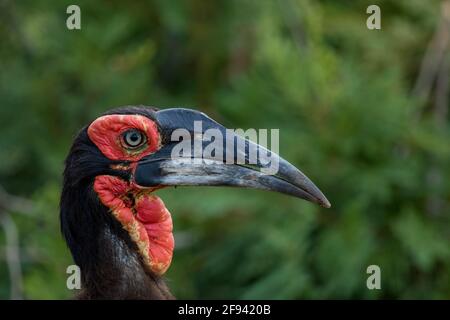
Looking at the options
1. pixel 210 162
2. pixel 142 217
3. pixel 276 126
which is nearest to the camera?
pixel 210 162

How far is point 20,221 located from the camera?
21.5ft

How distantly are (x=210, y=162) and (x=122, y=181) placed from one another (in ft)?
1.03

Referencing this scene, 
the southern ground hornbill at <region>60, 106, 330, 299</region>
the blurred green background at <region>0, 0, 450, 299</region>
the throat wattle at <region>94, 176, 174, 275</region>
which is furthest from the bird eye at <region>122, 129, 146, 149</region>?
the blurred green background at <region>0, 0, 450, 299</region>

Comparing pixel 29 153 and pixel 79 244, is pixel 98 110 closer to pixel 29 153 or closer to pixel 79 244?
pixel 29 153

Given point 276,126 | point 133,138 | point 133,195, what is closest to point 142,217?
point 133,195

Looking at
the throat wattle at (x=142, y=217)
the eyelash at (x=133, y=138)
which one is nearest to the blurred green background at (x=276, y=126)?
the throat wattle at (x=142, y=217)

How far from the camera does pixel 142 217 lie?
3549mm

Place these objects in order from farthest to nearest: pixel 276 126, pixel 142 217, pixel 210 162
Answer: pixel 276 126, pixel 142 217, pixel 210 162

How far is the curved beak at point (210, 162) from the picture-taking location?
3402mm

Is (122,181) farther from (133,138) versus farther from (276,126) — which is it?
(276,126)

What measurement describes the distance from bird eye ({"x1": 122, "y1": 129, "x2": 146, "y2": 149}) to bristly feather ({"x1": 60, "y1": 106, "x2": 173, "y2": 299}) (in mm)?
72

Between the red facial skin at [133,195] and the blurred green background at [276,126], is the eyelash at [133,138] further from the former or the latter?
the blurred green background at [276,126]
